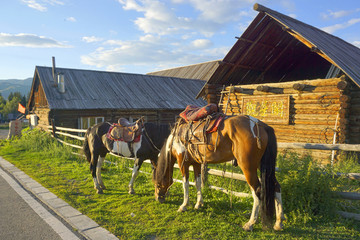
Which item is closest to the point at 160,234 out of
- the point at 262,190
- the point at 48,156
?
the point at 262,190

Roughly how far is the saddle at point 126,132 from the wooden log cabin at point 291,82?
520cm

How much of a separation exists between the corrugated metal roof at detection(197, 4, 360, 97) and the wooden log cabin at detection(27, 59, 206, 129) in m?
8.37

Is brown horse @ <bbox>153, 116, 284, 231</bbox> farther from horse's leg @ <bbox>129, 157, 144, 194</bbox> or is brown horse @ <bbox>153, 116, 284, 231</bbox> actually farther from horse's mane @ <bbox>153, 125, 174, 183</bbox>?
horse's leg @ <bbox>129, 157, 144, 194</bbox>

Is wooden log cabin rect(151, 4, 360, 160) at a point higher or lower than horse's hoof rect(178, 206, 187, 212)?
higher

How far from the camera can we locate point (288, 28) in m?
7.40

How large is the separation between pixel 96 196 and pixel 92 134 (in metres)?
1.78

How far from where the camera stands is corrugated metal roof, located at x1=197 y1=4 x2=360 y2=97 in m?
8.89

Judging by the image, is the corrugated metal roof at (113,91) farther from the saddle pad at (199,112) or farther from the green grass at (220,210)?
the saddle pad at (199,112)

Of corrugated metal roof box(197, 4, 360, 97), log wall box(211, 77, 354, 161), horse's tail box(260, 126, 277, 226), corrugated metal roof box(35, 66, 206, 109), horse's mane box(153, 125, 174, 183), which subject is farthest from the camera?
corrugated metal roof box(35, 66, 206, 109)

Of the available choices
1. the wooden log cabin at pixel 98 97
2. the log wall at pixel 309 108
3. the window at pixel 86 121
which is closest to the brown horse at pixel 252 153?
the log wall at pixel 309 108

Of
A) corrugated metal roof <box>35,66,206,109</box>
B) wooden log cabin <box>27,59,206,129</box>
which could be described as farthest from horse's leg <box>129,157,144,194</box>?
corrugated metal roof <box>35,66,206,109</box>

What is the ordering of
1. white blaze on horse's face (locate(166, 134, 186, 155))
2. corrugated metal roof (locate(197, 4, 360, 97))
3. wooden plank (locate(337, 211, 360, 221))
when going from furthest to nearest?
corrugated metal roof (locate(197, 4, 360, 97))
white blaze on horse's face (locate(166, 134, 186, 155))
wooden plank (locate(337, 211, 360, 221))

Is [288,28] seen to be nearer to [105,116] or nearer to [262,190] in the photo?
[262,190]

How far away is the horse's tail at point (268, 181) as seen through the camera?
3.43 metres
